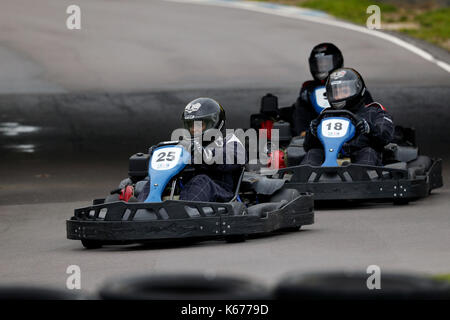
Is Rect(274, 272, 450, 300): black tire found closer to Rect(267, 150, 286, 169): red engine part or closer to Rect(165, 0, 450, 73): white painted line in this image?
Rect(267, 150, 286, 169): red engine part

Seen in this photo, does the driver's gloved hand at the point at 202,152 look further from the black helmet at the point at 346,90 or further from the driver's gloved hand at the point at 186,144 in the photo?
the black helmet at the point at 346,90

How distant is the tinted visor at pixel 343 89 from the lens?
972 cm

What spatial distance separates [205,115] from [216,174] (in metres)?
0.41

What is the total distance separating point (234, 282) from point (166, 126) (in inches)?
537

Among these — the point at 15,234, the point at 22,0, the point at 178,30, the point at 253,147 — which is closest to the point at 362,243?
the point at 15,234

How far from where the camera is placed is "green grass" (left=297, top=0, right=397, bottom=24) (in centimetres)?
2897

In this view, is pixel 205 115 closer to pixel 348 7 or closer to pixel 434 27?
pixel 434 27

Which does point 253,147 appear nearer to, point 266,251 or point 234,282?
point 266,251

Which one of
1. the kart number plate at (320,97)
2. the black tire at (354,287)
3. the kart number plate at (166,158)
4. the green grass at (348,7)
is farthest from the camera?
the green grass at (348,7)

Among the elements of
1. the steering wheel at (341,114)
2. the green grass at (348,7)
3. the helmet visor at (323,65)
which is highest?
the green grass at (348,7)

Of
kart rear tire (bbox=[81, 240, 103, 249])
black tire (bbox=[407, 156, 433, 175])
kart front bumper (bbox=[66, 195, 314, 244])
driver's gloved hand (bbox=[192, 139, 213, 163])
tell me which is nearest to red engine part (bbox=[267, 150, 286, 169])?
black tire (bbox=[407, 156, 433, 175])

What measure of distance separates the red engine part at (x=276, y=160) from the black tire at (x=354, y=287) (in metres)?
6.38

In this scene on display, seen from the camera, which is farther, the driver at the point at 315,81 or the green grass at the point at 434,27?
the green grass at the point at 434,27

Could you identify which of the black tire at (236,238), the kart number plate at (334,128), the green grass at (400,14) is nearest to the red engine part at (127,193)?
the black tire at (236,238)
